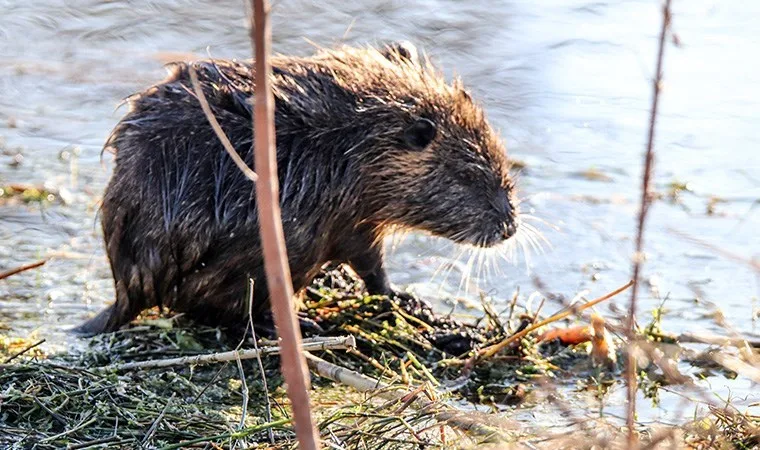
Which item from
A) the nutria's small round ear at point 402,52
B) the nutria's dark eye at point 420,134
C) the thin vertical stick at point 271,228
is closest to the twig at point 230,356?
the nutria's dark eye at point 420,134

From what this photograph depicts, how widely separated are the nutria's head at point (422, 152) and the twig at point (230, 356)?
0.78 m

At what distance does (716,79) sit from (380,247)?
3069 mm

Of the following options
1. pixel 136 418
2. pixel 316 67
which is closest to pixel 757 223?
pixel 316 67

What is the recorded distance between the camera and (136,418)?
313 cm

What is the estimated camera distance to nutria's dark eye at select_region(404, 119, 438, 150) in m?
4.05

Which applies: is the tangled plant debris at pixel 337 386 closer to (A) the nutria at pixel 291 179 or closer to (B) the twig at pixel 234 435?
(B) the twig at pixel 234 435

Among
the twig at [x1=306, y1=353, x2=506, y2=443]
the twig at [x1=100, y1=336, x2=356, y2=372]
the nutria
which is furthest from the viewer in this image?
the nutria

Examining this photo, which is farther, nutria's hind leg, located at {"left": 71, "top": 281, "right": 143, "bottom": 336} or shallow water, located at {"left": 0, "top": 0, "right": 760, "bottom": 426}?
shallow water, located at {"left": 0, "top": 0, "right": 760, "bottom": 426}

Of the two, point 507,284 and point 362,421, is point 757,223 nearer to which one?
point 507,284

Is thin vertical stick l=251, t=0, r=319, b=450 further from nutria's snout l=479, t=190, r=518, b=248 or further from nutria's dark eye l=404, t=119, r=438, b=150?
nutria's snout l=479, t=190, r=518, b=248

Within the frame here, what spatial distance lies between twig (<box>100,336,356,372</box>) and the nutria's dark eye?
88cm

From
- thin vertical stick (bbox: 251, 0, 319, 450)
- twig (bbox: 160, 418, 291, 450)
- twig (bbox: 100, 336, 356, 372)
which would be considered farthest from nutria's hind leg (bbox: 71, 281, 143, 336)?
thin vertical stick (bbox: 251, 0, 319, 450)

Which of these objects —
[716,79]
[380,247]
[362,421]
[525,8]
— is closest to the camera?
[362,421]

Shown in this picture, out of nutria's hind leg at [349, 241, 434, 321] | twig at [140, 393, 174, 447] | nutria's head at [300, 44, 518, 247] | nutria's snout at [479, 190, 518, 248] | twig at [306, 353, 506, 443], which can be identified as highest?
nutria's head at [300, 44, 518, 247]
